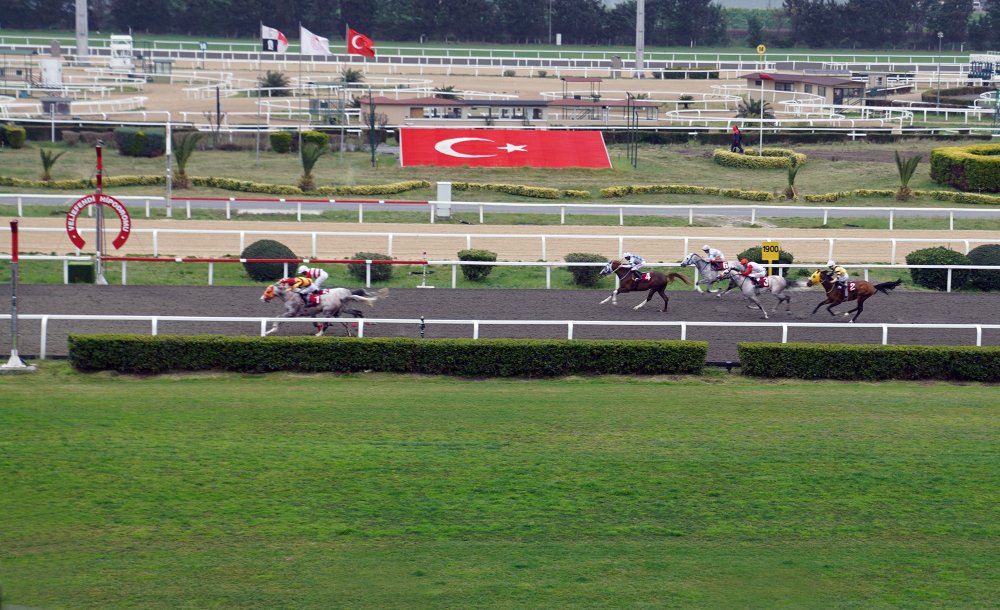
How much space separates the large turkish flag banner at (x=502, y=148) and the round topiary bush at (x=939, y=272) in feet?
48.9

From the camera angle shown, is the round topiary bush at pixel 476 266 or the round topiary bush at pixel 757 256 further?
the round topiary bush at pixel 757 256

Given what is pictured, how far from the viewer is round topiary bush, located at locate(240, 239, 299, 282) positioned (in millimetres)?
19109

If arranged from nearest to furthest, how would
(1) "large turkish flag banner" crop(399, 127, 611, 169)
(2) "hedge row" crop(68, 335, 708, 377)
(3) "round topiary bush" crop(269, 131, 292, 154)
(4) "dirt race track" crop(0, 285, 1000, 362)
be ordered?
(2) "hedge row" crop(68, 335, 708, 377) → (4) "dirt race track" crop(0, 285, 1000, 362) → (1) "large turkish flag banner" crop(399, 127, 611, 169) → (3) "round topiary bush" crop(269, 131, 292, 154)

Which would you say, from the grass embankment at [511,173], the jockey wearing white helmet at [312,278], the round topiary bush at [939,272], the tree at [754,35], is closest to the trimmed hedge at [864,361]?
the jockey wearing white helmet at [312,278]

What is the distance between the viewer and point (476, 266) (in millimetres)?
19781

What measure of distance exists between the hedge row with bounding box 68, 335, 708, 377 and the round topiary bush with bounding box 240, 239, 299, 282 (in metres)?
5.20

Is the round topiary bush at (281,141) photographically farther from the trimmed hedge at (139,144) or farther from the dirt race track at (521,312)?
the dirt race track at (521,312)

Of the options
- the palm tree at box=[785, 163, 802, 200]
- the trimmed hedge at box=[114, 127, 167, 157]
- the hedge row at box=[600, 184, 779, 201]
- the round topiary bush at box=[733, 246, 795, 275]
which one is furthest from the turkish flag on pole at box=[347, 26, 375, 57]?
the round topiary bush at box=[733, 246, 795, 275]

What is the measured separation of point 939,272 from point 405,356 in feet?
33.9

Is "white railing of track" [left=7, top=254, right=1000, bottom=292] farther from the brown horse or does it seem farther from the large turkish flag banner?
the large turkish flag banner

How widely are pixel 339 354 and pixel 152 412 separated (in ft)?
9.10

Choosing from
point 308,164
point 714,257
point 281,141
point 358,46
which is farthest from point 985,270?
point 358,46

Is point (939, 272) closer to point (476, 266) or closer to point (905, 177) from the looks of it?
point (476, 266)

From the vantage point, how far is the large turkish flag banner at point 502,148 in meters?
34.1
